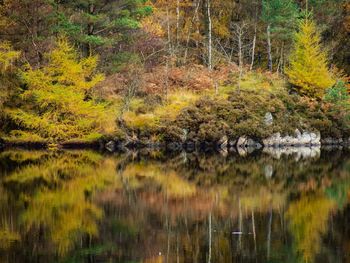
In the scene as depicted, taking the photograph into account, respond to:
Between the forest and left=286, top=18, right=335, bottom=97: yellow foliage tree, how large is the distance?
6 cm

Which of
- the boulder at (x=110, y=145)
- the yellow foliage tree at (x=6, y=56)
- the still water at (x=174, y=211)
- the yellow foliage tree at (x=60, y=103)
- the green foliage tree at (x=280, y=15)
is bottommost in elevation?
the still water at (x=174, y=211)

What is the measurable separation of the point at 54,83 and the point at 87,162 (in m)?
9.67

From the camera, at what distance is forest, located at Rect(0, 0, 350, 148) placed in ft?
107

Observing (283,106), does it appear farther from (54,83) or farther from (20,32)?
(20,32)

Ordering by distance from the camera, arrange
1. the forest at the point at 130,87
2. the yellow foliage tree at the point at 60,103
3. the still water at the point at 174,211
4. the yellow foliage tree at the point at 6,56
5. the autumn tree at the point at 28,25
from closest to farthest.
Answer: the still water at the point at 174,211, the yellow foliage tree at the point at 6,56, the yellow foliage tree at the point at 60,103, the forest at the point at 130,87, the autumn tree at the point at 28,25

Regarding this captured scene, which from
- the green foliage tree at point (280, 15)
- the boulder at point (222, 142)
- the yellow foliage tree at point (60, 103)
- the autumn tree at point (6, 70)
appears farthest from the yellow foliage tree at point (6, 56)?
the green foliage tree at point (280, 15)

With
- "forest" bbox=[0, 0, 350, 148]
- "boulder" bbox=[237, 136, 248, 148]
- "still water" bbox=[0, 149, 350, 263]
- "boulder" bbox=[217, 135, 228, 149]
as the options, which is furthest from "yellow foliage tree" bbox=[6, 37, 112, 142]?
"still water" bbox=[0, 149, 350, 263]

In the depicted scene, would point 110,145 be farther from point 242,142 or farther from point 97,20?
point 242,142

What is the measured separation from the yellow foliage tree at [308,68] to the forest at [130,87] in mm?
62

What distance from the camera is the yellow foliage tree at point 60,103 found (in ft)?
105

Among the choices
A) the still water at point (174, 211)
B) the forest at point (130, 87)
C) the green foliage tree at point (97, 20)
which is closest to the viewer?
the still water at point (174, 211)

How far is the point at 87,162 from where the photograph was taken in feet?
81.7

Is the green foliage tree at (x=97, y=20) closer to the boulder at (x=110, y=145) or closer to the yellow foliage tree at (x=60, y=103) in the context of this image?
the yellow foliage tree at (x=60, y=103)

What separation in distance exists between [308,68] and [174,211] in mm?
24534
